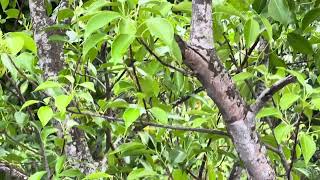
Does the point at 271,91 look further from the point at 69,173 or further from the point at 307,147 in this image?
the point at 69,173

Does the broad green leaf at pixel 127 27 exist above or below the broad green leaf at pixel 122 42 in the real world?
above

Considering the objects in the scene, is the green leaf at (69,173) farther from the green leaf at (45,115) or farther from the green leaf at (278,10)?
the green leaf at (278,10)

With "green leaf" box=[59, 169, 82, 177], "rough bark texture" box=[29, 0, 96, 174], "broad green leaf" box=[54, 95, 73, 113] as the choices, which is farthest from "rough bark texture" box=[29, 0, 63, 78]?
"broad green leaf" box=[54, 95, 73, 113]

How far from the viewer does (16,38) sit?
0.73 metres

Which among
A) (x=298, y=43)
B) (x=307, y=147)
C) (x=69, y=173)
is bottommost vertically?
(x=69, y=173)

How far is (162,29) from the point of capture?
583mm

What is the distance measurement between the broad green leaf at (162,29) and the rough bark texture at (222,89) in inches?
Result: 2.9

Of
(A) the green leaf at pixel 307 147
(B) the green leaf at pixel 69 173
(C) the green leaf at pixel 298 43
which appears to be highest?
(C) the green leaf at pixel 298 43

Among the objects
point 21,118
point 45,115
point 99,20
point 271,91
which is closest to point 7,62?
point 45,115

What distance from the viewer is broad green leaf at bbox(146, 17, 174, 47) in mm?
575

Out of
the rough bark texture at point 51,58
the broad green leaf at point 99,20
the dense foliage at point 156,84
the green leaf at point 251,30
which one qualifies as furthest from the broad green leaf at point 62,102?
the rough bark texture at point 51,58

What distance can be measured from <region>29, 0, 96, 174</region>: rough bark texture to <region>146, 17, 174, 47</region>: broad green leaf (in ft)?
1.83

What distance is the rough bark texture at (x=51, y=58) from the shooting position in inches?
43.8

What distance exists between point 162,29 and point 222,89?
0.54 ft
